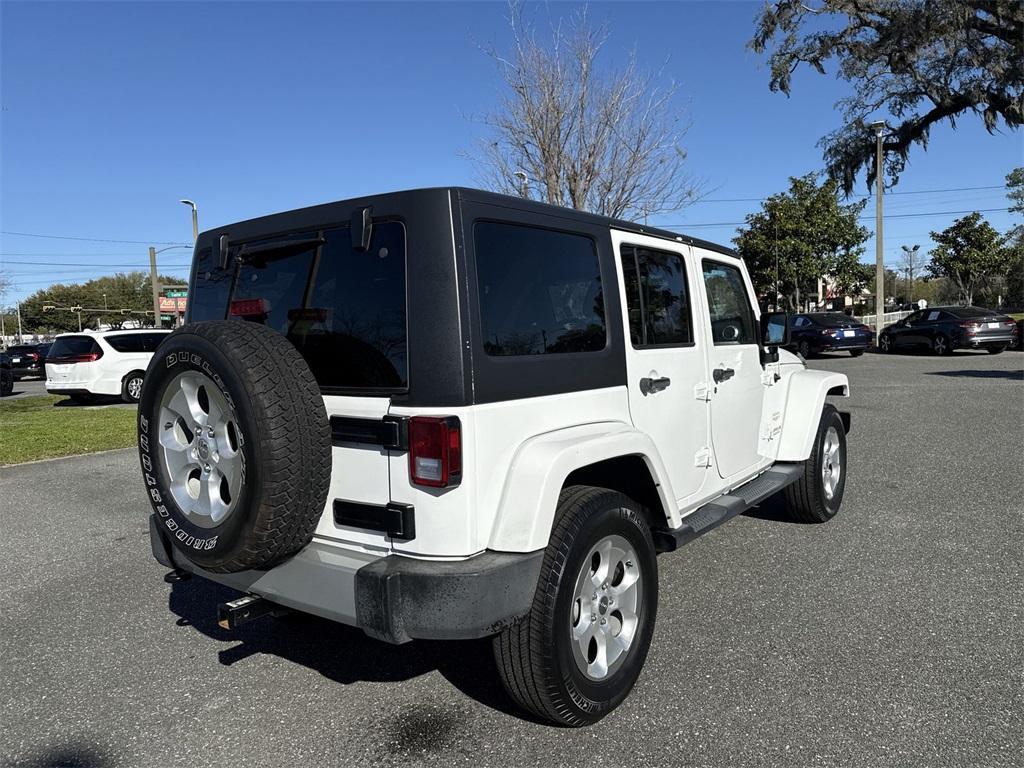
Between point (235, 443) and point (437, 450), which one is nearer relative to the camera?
point (437, 450)

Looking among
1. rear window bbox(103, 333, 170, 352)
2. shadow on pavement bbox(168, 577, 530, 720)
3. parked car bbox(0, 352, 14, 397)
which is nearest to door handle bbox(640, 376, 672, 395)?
shadow on pavement bbox(168, 577, 530, 720)

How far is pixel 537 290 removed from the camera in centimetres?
283

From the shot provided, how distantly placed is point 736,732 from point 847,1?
98.6 ft

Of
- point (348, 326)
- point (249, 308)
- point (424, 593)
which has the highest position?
point (249, 308)

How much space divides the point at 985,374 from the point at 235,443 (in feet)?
54.4

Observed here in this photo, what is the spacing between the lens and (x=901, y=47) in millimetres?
26031

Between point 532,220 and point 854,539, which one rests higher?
point 532,220

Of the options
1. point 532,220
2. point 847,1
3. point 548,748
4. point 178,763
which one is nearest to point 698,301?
point 532,220

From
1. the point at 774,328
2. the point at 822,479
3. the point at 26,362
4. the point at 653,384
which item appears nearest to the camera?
the point at 653,384

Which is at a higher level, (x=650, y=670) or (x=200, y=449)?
(x=200, y=449)

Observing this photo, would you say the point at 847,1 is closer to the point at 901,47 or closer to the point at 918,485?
the point at 901,47

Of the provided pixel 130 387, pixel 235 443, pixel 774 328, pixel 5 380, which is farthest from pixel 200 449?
pixel 5 380

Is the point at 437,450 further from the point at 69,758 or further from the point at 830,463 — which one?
the point at 830,463

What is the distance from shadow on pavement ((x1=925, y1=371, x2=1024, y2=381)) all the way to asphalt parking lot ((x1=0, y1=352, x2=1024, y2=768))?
1075 centimetres
